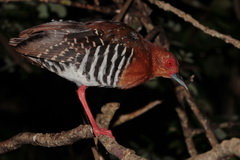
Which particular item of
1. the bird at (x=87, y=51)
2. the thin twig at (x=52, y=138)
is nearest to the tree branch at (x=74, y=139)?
the thin twig at (x=52, y=138)

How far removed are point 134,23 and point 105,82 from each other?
1.24 m

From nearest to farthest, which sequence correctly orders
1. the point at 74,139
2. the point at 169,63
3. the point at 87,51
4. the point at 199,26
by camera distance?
1. the point at 74,139
2. the point at 87,51
3. the point at 199,26
4. the point at 169,63

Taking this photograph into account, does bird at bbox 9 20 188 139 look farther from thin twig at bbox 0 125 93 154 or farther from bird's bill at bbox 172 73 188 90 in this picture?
bird's bill at bbox 172 73 188 90

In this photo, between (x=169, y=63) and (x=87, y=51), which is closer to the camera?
(x=87, y=51)

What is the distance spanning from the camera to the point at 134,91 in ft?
19.5

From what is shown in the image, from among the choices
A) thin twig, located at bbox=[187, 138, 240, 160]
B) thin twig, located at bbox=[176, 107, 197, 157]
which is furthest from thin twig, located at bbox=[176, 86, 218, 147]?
thin twig, located at bbox=[187, 138, 240, 160]

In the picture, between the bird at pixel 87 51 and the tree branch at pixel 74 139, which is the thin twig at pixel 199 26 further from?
the tree branch at pixel 74 139

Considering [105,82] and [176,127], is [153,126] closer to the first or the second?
[176,127]

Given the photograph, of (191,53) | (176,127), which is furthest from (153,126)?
(191,53)

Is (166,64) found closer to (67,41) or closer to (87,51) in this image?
(87,51)

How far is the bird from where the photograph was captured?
3.73 metres

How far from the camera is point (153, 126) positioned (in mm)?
6391

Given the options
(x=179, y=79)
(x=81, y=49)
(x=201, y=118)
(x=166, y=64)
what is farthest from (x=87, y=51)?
(x=201, y=118)

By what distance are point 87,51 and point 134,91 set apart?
2.30 m
